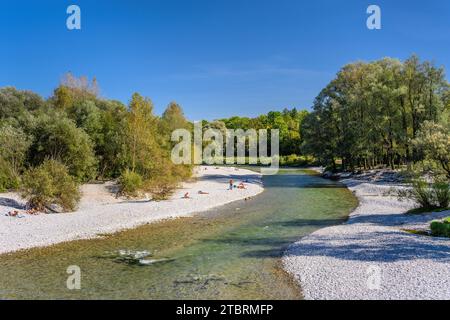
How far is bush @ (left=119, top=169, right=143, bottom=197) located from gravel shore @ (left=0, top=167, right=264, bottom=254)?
1.55m

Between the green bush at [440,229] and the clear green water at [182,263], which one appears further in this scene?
the green bush at [440,229]

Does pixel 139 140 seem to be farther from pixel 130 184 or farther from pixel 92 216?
pixel 92 216

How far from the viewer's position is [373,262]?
53.5ft

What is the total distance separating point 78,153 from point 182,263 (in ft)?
97.7

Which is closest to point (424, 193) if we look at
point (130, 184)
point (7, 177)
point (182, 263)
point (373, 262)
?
point (373, 262)

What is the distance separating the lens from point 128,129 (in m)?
43.6

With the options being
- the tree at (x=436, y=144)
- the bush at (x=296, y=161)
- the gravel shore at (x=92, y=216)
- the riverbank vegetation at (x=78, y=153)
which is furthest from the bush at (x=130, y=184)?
the bush at (x=296, y=161)

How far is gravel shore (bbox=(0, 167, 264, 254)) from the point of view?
2273cm

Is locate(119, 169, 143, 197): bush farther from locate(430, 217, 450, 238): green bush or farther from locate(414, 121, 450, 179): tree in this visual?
locate(430, 217, 450, 238): green bush

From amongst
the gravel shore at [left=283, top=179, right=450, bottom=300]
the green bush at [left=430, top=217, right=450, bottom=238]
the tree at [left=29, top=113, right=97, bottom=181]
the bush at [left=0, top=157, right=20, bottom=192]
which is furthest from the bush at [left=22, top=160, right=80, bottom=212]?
the green bush at [left=430, top=217, right=450, bottom=238]

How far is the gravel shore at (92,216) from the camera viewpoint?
22.7m

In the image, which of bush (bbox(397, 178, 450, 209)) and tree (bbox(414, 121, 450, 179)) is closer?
tree (bbox(414, 121, 450, 179))

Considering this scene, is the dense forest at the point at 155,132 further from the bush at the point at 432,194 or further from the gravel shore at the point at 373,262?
the gravel shore at the point at 373,262
